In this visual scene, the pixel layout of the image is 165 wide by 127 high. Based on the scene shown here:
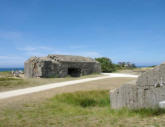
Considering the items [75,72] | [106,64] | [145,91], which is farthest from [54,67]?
[106,64]

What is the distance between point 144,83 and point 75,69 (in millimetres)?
18363

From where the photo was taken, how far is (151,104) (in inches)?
201

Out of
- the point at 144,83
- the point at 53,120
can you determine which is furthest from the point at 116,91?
the point at 53,120

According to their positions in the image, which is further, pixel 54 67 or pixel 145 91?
pixel 54 67

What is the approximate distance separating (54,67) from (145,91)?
1490cm

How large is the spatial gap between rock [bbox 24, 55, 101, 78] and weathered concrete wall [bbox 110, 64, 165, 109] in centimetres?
1354

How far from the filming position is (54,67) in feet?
62.7

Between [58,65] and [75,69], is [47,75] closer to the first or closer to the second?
[58,65]

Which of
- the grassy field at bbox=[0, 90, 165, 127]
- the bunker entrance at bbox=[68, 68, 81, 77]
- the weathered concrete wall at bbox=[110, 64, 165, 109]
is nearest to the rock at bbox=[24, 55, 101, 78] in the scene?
the bunker entrance at bbox=[68, 68, 81, 77]

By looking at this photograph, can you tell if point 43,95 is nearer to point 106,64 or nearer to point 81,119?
point 81,119

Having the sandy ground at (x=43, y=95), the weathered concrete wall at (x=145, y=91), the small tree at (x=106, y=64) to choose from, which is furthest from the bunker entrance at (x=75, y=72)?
the weathered concrete wall at (x=145, y=91)

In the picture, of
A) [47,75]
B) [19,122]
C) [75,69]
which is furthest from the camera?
[75,69]

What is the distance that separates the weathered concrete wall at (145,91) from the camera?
4902mm

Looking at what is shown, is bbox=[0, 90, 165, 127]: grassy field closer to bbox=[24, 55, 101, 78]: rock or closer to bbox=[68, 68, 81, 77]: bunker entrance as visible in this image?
bbox=[24, 55, 101, 78]: rock
